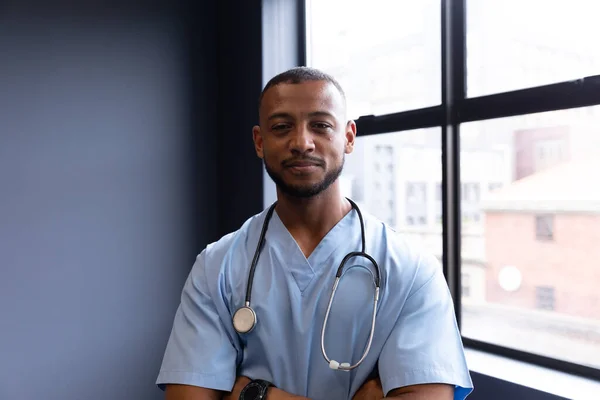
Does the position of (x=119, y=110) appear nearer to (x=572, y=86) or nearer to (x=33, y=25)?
(x=33, y=25)

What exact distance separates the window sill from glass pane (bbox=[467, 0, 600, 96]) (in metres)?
0.70

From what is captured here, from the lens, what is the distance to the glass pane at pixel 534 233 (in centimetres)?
Answer: 121

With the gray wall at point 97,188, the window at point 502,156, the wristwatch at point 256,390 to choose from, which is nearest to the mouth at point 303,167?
the wristwatch at point 256,390

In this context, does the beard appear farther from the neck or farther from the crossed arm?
the crossed arm

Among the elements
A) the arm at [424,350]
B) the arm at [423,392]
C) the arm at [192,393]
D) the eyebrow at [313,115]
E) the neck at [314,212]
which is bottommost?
the arm at [192,393]

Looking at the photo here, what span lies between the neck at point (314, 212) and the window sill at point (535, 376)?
543mm

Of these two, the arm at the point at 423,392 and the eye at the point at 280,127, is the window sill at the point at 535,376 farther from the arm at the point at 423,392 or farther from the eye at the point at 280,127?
the eye at the point at 280,127

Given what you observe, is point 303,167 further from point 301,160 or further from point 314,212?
point 314,212

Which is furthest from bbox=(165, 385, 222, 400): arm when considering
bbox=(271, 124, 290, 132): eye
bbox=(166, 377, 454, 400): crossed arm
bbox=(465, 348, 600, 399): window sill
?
bbox=(465, 348, 600, 399): window sill

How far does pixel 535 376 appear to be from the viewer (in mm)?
1197

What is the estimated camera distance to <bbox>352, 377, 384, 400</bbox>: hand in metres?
0.93

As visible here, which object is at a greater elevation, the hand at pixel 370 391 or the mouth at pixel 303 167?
the mouth at pixel 303 167

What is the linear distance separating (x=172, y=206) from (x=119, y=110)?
0.40m

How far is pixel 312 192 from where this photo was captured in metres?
1.03
